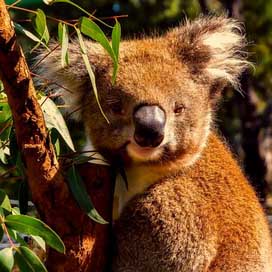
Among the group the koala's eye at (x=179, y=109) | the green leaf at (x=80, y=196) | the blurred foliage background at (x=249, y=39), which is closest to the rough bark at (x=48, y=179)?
the green leaf at (x=80, y=196)

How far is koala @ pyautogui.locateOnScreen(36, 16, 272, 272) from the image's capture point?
271cm

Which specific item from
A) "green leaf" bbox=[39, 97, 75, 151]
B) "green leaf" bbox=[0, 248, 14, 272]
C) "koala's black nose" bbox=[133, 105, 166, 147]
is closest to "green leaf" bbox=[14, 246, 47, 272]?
"green leaf" bbox=[0, 248, 14, 272]

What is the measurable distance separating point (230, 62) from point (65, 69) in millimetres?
745

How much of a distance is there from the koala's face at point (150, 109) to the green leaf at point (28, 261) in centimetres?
73

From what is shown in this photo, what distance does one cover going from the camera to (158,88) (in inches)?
108

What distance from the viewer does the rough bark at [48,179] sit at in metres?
1.94

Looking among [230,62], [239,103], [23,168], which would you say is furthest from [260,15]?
[23,168]

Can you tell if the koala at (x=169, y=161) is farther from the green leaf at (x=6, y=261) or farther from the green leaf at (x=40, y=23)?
the green leaf at (x=6, y=261)

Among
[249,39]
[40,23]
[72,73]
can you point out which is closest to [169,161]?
[72,73]

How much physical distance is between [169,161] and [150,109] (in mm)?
278

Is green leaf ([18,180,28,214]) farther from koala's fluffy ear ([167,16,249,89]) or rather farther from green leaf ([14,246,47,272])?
koala's fluffy ear ([167,16,249,89])

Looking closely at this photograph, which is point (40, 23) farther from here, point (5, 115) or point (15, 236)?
point (15, 236)

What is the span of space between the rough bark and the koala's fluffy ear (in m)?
0.76

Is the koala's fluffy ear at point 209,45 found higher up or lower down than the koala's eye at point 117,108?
higher up
